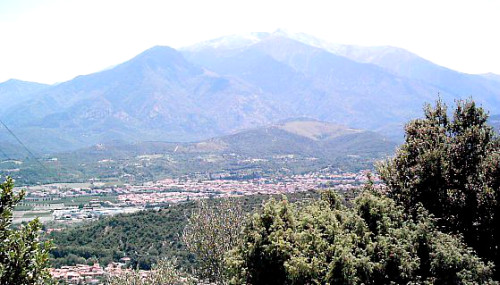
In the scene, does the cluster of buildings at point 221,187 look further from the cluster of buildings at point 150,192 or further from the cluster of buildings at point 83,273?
the cluster of buildings at point 83,273

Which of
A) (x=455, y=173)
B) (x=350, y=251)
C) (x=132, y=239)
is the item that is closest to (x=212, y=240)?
(x=350, y=251)

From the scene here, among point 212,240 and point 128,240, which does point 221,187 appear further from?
point 212,240

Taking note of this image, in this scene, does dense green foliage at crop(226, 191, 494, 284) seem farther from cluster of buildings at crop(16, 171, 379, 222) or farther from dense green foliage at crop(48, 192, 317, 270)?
cluster of buildings at crop(16, 171, 379, 222)

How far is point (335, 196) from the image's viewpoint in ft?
44.4

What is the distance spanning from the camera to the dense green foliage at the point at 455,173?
1300cm

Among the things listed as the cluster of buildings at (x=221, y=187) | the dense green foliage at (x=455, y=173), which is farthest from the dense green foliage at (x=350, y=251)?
the cluster of buildings at (x=221, y=187)

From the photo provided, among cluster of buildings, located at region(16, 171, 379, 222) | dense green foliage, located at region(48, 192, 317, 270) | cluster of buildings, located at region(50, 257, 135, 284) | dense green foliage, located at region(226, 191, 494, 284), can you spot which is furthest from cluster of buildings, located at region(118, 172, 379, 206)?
dense green foliage, located at region(226, 191, 494, 284)

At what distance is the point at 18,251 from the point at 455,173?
12.3 metres

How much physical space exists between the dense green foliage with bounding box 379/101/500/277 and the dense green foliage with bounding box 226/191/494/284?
2100 mm

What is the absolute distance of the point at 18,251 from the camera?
7512 millimetres

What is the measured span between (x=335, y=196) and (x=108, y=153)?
174m

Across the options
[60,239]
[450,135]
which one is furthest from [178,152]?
[450,135]

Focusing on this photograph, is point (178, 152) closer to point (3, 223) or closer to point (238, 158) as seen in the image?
point (238, 158)

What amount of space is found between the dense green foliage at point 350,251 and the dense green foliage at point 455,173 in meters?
2.10
